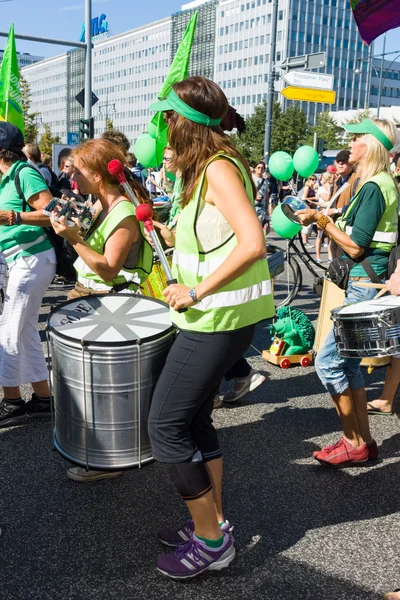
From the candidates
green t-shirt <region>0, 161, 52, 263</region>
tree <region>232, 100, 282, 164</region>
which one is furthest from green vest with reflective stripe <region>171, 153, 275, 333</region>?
tree <region>232, 100, 282, 164</region>

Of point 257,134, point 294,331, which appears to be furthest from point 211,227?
point 257,134

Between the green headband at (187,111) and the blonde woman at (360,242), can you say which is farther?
the blonde woman at (360,242)

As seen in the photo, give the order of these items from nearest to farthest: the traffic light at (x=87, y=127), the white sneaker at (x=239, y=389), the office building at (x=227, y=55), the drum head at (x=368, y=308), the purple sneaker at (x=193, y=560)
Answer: the purple sneaker at (x=193, y=560) < the drum head at (x=368, y=308) < the white sneaker at (x=239, y=389) < the traffic light at (x=87, y=127) < the office building at (x=227, y=55)

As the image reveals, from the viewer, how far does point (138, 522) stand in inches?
121

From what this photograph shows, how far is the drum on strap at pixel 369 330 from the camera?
2.78 metres

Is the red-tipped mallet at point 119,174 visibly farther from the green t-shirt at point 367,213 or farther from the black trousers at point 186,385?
the green t-shirt at point 367,213

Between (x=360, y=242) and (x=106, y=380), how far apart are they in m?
1.71

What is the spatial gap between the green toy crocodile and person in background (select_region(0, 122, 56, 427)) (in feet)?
7.99

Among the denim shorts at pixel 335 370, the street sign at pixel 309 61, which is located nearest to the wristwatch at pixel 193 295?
the denim shorts at pixel 335 370

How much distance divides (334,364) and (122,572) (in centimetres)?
158

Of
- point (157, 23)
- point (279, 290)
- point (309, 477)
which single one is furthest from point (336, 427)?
point (157, 23)

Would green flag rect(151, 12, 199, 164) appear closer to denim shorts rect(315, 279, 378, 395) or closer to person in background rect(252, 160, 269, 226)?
denim shorts rect(315, 279, 378, 395)

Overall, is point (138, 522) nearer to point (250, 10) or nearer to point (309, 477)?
point (309, 477)

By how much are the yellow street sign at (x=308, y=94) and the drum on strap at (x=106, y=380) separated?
40.5 ft
